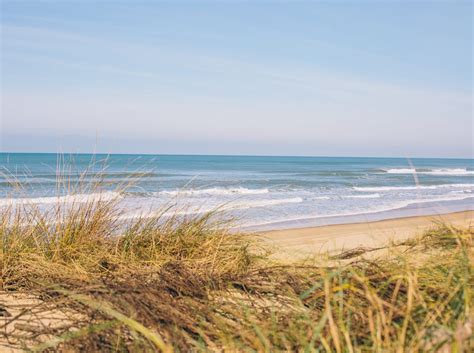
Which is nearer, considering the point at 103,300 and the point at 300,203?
the point at 103,300

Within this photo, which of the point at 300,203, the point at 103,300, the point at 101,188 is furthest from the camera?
the point at 300,203

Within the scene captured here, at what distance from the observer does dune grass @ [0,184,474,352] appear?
2062 mm

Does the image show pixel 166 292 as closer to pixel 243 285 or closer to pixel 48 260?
pixel 243 285

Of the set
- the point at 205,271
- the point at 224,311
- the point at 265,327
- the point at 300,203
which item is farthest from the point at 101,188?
the point at 300,203

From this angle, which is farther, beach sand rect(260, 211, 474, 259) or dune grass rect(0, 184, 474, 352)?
beach sand rect(260, 211, 474, 259)

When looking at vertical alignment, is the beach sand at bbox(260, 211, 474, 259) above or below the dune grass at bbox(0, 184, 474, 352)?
below

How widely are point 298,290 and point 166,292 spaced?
2.92 feet

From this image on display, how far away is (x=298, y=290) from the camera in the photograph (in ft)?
10.6

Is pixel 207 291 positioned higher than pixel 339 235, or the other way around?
pixel 207 291

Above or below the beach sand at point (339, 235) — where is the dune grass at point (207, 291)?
above

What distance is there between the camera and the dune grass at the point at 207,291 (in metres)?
2.06

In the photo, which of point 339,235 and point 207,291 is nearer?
point 207,291

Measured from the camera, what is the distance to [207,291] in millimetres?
3229

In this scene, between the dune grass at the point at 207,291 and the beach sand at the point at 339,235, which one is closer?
the dune grass at the point at 207,291
